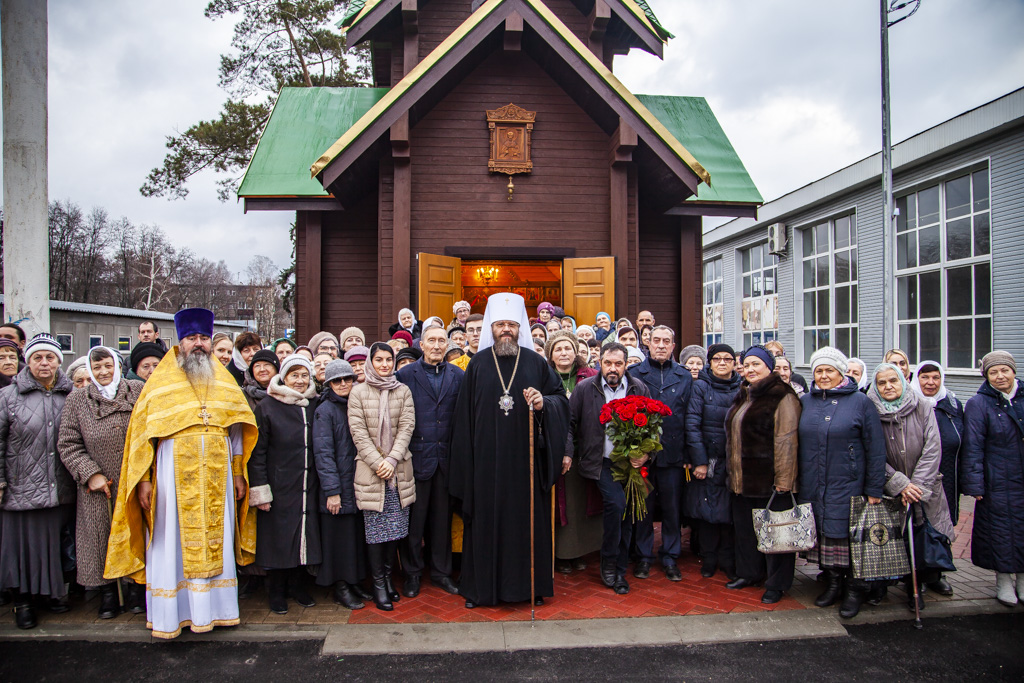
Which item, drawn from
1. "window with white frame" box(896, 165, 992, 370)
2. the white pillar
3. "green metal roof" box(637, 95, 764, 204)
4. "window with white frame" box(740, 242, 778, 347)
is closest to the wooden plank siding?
"green metal roof" box(637, 95, 764, 204)

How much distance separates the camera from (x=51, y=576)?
434 centimetres

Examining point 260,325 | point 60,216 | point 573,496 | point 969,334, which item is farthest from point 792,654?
point 260,325

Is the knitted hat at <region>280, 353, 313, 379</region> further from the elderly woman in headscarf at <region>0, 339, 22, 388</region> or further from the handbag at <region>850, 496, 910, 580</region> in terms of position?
the handbag at <region>850, 496, 910, 580</region>

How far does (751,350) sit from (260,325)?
6192 cm

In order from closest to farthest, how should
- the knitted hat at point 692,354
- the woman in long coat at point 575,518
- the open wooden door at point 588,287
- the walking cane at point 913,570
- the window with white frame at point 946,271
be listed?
the walking cane at point 913,570 < the woman in long coat at point 575,518 < the knitted hat at point 692,354 < the open wooden door at point 588,287 < the window with white frame at point 946,271

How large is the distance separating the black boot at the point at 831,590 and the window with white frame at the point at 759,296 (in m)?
18.8

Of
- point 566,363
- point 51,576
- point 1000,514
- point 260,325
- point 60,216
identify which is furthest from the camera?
point 260,325

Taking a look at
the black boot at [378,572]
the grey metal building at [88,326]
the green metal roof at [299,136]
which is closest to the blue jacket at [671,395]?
the black boot at [378,572]

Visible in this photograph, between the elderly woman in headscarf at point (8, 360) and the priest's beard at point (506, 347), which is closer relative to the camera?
the priest's beard at point (506, 347)

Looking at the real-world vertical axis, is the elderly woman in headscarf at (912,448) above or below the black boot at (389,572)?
above

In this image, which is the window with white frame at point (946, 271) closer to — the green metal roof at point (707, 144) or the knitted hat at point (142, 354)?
the green metal roof at point (707, 144)

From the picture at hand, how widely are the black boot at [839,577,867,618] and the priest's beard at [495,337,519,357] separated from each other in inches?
116

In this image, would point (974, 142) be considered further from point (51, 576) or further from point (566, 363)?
point (51, 576)

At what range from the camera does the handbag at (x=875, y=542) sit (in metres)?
4.41
